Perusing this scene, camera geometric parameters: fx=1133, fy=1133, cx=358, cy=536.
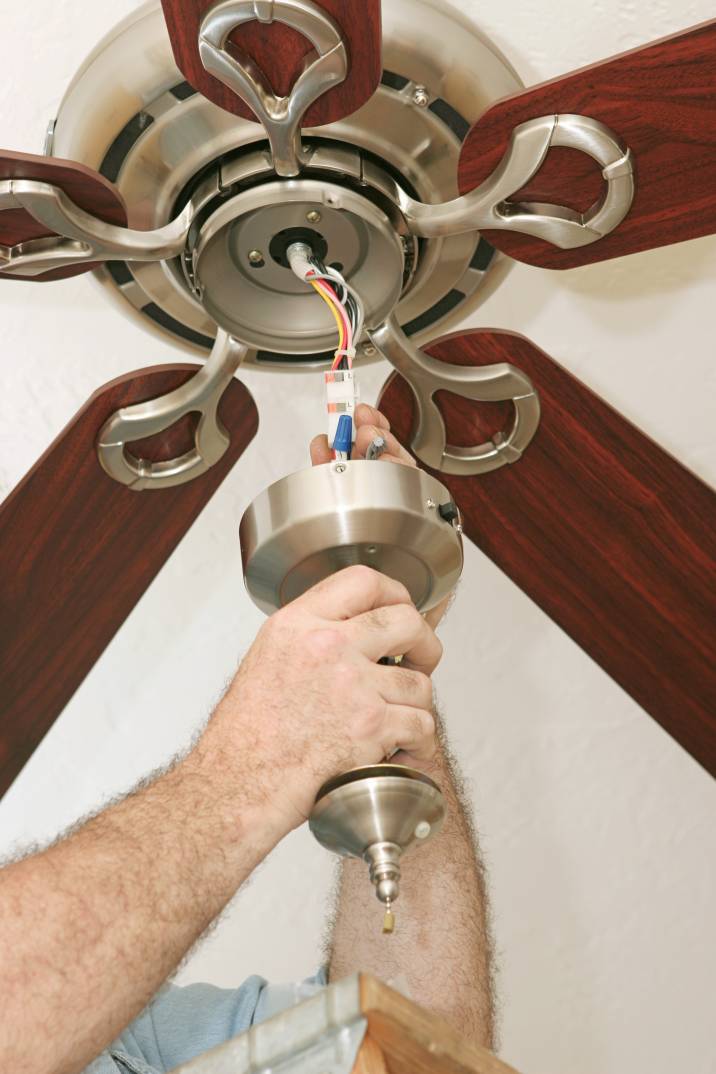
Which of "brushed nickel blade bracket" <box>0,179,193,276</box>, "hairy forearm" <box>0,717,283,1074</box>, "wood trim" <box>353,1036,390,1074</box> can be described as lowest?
"wood trim" <box>353,1036,390,1074</box>

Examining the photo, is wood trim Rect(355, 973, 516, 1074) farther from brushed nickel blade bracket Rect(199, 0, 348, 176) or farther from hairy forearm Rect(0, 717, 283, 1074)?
brushed nickel blade bracket Rect(199, 0, 348, 176)

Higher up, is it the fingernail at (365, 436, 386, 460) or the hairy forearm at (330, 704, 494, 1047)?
the fingernail at (365, 436, 386, 460)

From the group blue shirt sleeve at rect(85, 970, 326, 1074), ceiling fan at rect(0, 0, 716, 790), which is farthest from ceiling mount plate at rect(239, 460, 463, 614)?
blue shirt sleeve at rect(85, 970, 326, 1074)

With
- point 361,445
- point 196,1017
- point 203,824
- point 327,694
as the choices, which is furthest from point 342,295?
point 196,1017

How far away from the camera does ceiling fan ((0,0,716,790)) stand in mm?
917

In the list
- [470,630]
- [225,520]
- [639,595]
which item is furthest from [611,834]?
[225,520]

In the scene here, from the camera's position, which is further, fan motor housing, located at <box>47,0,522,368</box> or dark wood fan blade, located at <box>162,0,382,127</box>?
fan motor housing, located at <box>47,0,522,368</box>

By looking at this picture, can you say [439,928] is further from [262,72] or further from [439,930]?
[262,72]

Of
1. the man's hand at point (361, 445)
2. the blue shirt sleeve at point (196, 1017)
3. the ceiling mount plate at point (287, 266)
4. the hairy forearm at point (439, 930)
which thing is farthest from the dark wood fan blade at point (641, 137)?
the blue shirt sleeve at point (196, 1017)

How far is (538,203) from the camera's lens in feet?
3.42


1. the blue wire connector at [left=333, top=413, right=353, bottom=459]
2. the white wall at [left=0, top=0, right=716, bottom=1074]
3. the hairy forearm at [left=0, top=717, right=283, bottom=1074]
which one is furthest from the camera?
the white wall at [left=0, top=0, right=716, bottom=1074]

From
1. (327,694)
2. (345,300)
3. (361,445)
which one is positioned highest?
(345,300)

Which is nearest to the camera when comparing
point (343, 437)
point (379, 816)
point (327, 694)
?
point (379, 816)

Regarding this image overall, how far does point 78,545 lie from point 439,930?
2.09ft
